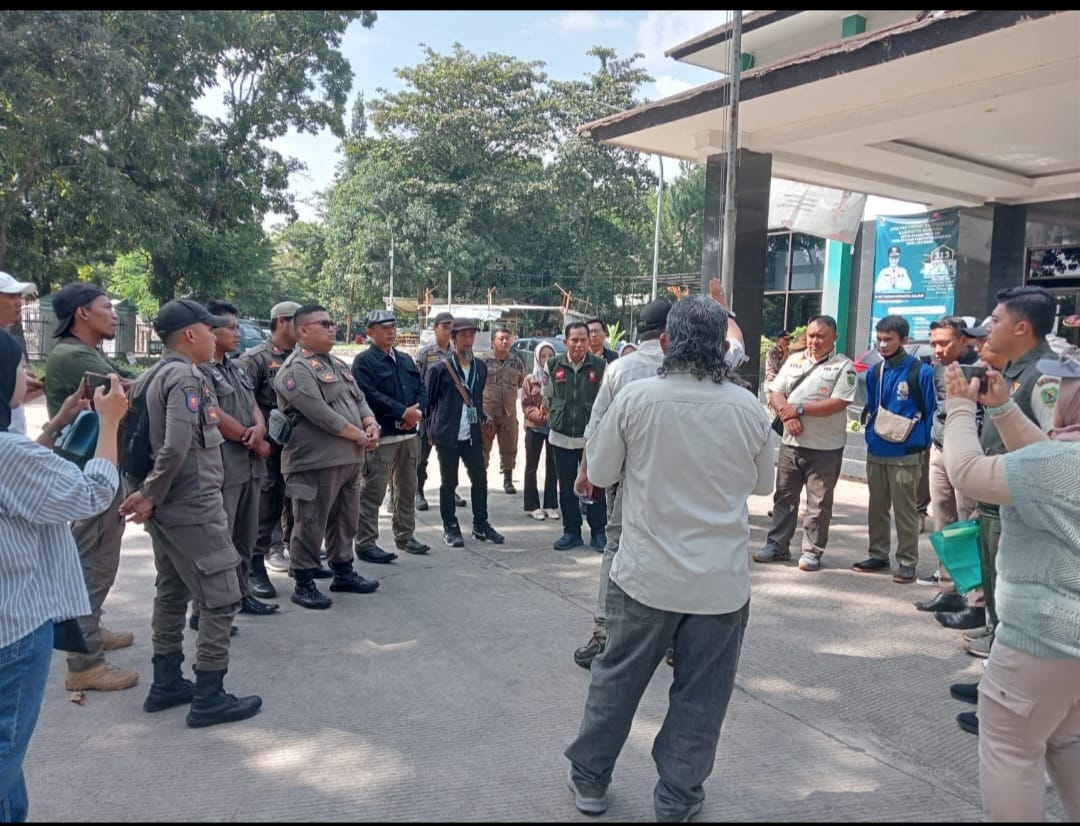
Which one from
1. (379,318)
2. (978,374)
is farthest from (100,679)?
(978,374)

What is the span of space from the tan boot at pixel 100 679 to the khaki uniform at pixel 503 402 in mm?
4965

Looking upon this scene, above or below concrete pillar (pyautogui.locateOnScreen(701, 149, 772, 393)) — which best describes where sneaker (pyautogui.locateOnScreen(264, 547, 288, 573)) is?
below

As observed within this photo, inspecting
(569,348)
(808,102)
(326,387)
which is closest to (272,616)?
(326,387)

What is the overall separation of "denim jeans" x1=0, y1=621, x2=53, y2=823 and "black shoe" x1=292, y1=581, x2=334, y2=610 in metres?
2.66

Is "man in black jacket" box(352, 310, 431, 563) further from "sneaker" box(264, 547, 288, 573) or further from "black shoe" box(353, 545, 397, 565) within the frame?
"sneaker" box(264, 547, 288, 573)

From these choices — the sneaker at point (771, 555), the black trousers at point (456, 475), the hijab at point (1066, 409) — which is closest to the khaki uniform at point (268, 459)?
the black trousers at point (456, 475)

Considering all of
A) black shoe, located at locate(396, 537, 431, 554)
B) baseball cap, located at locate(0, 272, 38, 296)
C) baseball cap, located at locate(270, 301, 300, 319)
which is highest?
baseball cap, located at locate(0, 272, 38, 296)

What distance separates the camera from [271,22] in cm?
2362

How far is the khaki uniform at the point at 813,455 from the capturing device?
A: 6078 millimetres

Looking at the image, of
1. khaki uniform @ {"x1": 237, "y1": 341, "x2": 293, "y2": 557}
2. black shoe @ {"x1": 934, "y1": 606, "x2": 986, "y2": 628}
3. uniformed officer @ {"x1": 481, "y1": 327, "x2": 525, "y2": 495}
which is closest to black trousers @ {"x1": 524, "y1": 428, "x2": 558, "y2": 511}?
uniformed officer @ {"x1": 481, "y1": 327, "x2": 525, "y2": 495}

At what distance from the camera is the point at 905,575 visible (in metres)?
5.83

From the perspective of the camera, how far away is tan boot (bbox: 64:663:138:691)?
381 centimetres

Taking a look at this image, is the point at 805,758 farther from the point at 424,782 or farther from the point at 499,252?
the point at 499,252

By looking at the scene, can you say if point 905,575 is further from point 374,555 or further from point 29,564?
point 29,564
